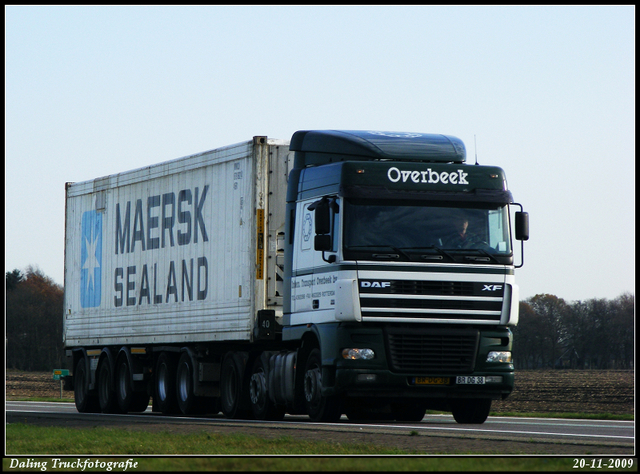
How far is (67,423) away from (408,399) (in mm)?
5252

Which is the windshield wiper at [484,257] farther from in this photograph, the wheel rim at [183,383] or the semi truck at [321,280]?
the wheel rim at [183,383]

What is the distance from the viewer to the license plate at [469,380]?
16.4m

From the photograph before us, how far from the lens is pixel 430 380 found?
16344 millimetres

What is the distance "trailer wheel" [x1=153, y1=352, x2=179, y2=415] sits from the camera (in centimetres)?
2197

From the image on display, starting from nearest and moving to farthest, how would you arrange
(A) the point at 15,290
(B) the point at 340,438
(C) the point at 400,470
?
(C) the point at 400,470
(B) the point at 340,438
(A) the point at 15,290

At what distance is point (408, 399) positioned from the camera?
16734mm

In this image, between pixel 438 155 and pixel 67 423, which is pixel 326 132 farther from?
pixel 67 423

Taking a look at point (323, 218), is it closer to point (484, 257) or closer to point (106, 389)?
point (484, 257)

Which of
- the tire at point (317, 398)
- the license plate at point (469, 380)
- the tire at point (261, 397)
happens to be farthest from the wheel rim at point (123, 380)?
the license plate at point (469, 380)

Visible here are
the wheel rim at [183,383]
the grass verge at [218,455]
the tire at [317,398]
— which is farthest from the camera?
the wheel rim at [183,383]

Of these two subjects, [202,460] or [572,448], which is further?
[572,448]

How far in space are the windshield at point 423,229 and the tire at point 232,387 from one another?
4.86 meters

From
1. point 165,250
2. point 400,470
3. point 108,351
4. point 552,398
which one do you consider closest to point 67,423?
point 165,250

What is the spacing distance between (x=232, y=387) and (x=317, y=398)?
331cm
